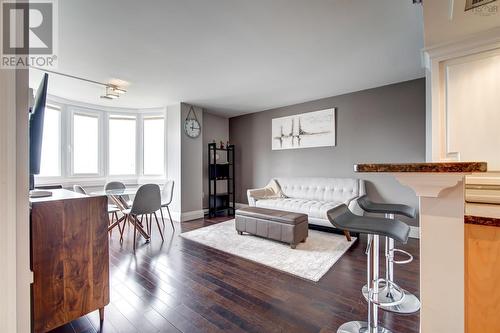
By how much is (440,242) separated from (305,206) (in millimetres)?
2832

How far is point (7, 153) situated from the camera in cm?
71

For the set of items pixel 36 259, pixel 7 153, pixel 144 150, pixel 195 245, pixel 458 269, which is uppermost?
pixel 144 150

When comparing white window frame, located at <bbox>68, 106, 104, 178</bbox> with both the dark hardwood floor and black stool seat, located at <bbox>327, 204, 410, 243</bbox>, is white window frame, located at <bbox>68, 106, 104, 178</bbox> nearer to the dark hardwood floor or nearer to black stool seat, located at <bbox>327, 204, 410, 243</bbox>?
the dark hardwood floor

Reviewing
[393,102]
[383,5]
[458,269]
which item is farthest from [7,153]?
[393,102]

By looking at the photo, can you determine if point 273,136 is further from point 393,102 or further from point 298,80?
point 393,102

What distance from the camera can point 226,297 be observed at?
1.86 meters

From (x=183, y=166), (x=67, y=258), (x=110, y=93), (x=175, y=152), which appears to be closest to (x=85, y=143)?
(x=110, y=93)

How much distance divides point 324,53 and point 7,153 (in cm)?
284

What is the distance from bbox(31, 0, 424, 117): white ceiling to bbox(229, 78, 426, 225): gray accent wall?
0.90 feet

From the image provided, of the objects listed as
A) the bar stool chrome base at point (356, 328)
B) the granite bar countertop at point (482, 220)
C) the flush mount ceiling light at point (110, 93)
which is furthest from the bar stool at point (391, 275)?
the flush mount ceiling light at point (110, 93)

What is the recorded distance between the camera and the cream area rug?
2377 mm

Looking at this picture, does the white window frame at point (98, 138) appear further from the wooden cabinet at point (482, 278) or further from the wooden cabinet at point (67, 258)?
the wooden cabinet at point (482, 278)

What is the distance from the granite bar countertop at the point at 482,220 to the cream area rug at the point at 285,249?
152cm

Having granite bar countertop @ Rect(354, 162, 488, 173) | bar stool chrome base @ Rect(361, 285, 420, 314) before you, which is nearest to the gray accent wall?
bar stool chrome base @ Rect(361, 285, 420, 314)
